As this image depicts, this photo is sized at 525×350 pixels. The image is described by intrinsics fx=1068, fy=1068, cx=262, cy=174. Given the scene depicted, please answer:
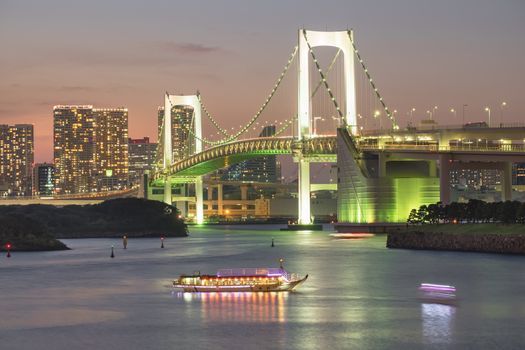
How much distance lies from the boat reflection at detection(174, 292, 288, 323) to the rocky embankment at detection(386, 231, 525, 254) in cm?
1830

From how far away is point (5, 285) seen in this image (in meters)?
37.4

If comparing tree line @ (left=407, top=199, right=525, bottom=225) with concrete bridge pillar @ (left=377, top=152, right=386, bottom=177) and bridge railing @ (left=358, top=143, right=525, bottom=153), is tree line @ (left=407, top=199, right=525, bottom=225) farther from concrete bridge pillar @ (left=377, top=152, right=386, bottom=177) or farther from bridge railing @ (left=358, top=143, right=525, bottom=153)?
concrete bridge pillar @ (left=377, top=152, right=386, bottom=177)

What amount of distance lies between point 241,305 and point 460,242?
968 inches

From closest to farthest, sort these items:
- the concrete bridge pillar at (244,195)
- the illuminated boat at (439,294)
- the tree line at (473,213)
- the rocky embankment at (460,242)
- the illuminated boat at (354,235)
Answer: the illuminated boat at (439,294) < the rocky embankment at (460,242) < the tree line at (473,213) < the illuminated boat at (354,235) < the concrete bridge pillar at (244,195)

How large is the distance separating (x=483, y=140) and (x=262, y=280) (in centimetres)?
4371

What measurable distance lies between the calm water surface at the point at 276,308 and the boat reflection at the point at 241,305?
0.11 feet

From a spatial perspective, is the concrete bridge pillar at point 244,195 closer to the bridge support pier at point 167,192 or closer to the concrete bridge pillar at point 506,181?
the bridge support pier at point 167,192

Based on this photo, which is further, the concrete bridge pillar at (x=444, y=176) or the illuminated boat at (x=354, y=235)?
the illuminated boat at (x=354, y=235)

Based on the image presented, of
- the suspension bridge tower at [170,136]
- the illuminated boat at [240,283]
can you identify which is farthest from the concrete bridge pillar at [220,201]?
the illuminated boat at [240,283]

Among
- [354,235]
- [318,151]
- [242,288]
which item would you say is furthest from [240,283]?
[318,151]

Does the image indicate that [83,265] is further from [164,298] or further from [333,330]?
[333,330]

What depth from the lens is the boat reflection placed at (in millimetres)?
27594

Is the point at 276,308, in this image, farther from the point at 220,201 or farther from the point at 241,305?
the point at 220,201

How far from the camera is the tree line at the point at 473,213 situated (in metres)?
50.8
